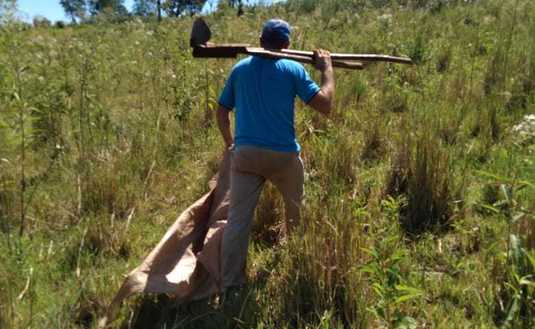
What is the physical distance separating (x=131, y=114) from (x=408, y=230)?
13.8 ft

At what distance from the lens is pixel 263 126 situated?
3.67m

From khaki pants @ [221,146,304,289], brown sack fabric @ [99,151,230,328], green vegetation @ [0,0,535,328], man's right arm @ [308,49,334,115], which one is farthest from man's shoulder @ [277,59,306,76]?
brown sack fabric @ [99,151,230,328]

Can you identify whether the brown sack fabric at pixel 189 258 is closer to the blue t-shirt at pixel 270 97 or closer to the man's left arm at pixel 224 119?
the man's left arm at pixel 224 119

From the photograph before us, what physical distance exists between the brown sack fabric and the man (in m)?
0.14

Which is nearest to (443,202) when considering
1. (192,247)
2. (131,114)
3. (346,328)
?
(346,328)

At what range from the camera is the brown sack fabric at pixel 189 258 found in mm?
3515

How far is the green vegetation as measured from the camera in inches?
126

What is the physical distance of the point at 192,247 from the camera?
155 inches

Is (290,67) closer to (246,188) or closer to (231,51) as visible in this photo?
(231,51)

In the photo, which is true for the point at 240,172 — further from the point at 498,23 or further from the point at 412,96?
the point at 498,23

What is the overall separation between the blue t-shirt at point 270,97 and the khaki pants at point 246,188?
83 mm

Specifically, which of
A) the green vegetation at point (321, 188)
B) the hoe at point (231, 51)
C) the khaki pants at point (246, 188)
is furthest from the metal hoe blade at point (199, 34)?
the green vegetation at point (321, 188)

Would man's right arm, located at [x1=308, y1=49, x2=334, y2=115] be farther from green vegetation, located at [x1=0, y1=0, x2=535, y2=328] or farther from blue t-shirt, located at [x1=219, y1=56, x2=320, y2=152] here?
green vegetation, located at [x1=0, y1=0, x2=535, y2=328]

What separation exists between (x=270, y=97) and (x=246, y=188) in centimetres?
66
